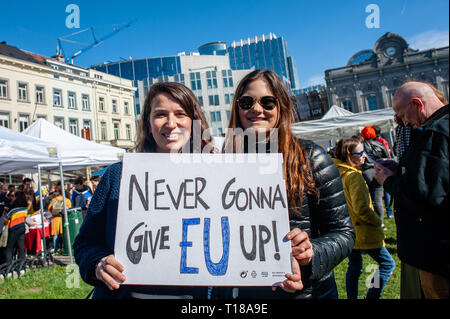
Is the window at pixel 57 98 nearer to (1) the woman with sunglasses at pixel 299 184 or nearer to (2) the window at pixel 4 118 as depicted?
(2) the window at pixel 4 118

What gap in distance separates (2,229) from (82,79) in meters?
21.6

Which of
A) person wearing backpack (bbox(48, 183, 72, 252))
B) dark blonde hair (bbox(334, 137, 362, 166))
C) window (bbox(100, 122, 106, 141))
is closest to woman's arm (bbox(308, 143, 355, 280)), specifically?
dark blonde hair (bbox(334, 137, 362, 166))

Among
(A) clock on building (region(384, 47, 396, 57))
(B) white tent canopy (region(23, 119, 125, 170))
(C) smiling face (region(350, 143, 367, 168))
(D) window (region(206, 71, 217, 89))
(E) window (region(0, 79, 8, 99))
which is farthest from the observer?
(A) clock on building (region(384, 47, 396, 57))

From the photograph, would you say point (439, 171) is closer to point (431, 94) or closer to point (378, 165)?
point (378, 165)

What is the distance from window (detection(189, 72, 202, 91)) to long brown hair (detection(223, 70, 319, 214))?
30552 mm

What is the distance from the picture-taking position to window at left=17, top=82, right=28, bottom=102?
20.5 meters

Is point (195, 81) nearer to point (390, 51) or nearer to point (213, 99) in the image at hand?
point (213, 99)

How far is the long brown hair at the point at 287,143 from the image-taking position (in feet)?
3.82

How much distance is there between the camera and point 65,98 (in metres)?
23.8

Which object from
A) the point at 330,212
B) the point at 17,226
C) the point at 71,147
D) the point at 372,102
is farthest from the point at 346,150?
the point at 372,102

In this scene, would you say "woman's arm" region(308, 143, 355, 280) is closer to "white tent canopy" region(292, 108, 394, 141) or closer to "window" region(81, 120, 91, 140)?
"white tent canopy" region(292, 108, 394, 141)

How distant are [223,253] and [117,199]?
0.55m

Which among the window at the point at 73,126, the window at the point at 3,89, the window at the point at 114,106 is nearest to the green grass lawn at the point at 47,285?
the window at the point at 3,89
